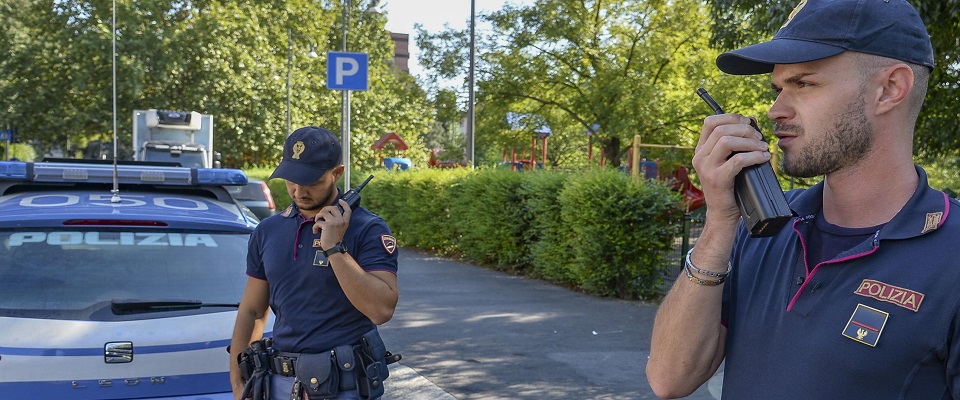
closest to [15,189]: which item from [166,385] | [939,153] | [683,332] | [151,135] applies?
[166,385]

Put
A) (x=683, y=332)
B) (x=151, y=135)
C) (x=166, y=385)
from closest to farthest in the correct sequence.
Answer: (x=683, y=332) → (x=166, y=385) → (x=151, y=135)

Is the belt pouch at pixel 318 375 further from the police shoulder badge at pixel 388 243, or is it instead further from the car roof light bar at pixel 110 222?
the car roof light bar at pixel 110 222

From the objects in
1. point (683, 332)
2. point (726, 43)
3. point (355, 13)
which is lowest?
point (683, 332)

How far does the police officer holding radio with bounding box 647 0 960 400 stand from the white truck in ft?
74.9

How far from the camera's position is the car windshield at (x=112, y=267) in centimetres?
368

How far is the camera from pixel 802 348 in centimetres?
165

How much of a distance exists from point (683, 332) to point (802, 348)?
0.74ft

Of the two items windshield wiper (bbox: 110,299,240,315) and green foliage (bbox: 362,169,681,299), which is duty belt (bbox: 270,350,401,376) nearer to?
A: windshield wiper (bbox: 110,299,240,315)

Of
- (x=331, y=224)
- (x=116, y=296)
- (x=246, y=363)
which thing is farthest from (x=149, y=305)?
(x=331, y=224)

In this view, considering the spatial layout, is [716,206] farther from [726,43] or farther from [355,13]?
[355,13]

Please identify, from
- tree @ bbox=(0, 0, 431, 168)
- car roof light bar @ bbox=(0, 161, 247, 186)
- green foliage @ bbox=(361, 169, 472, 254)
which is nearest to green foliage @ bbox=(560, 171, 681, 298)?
green foliage @ bbox=(361, 169, 472, 254)

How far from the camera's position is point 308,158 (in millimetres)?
3564

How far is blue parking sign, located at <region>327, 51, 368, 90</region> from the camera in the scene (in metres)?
10.9

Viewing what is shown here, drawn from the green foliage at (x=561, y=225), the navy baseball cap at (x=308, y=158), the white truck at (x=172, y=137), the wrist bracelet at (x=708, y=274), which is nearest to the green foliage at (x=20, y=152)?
the white truck at (x=172, y=137)
